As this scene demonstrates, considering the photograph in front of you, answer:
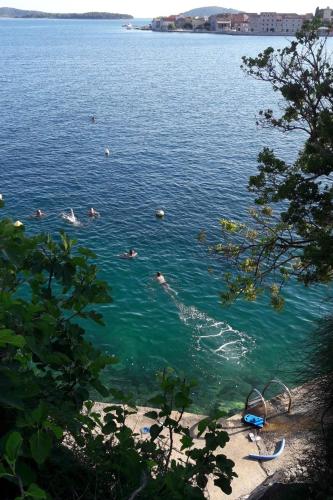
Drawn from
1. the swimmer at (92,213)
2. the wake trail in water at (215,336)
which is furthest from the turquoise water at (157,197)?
the swimmer at (92,213)

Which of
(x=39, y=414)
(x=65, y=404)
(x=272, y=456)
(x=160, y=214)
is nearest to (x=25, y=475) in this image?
(x=39, y=414)

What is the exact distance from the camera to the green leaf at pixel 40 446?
418 cm

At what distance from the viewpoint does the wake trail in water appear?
24.3 metres

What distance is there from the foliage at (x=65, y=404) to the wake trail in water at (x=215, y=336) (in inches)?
713

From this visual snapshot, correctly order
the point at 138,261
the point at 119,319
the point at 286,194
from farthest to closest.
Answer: the point at 138,261
the point at 119,319
the point at 286,194

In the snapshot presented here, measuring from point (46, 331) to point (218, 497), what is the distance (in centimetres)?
1316

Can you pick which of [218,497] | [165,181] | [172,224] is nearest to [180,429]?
[218,497]

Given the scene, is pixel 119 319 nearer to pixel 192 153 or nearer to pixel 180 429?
pixel 180 429

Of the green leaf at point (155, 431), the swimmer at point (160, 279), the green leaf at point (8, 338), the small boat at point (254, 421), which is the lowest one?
the small boat at point (254, 421)

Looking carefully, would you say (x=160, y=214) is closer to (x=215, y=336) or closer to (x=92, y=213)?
(x=92, y=213)

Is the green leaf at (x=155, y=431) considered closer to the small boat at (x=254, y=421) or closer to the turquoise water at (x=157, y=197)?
the small boat at (x=254, y=421)

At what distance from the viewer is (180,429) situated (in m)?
6.14

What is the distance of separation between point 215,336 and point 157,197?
21158 mm

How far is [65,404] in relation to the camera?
209 inches
